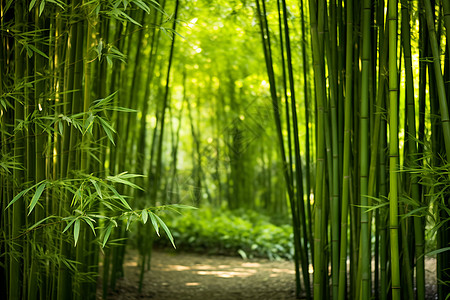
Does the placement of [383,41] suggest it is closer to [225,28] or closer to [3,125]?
[3,125]

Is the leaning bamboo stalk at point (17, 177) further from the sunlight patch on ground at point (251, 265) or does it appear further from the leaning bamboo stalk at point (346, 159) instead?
the sunlight patch on ground at point (251, 265)

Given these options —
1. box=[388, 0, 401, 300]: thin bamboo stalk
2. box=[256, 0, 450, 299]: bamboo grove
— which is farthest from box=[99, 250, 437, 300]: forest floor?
box=[388, 0, 401, 300]: thin bamboo stalk

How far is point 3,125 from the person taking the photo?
1916 millimetres

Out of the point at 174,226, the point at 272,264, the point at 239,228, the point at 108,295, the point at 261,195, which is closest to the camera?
the point at 108,295

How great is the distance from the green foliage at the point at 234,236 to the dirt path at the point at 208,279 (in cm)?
20

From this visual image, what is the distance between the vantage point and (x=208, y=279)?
425 cm

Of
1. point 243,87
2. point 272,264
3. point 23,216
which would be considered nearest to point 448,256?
point 23,216

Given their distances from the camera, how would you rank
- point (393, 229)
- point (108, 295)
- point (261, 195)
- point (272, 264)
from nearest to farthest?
1. point (393, 229)
2. point (108, 295)
3. point (272, 264)
4. point (261, 195)

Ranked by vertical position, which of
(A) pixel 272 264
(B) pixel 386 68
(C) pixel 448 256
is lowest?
(A) pixel 272 264

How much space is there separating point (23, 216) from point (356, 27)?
5.64 ft

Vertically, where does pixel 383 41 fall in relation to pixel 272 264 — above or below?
above

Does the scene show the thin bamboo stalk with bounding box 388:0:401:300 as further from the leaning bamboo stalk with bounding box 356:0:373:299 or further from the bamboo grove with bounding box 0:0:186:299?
the bamboo grove with bounding box 0:0:186:299

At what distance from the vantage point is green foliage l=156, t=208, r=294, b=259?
5.46 metres

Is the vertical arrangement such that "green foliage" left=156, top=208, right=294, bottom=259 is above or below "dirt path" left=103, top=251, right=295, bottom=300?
above
